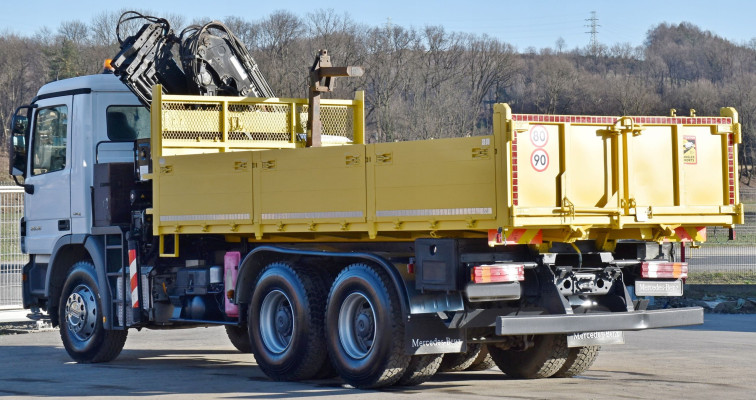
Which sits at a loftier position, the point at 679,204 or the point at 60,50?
the point at 60,50

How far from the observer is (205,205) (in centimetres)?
1232

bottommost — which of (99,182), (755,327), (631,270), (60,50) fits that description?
(755,327)

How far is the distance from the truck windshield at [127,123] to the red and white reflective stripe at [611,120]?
624cm

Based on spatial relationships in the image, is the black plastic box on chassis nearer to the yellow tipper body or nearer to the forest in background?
the yellow tipper body

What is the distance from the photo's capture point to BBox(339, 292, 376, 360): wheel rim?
1076cm

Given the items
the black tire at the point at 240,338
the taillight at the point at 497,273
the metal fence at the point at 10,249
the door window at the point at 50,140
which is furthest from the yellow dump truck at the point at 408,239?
the metal fence at the point at 10,249

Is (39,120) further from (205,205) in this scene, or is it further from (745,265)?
(745,265)

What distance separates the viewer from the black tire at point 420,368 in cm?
1064

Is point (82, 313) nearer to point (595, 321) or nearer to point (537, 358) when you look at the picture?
point (537, 358)

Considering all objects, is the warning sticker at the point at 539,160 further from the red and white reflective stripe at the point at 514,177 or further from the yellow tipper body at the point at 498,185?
the red and white reflective stripe at the point at 514,177

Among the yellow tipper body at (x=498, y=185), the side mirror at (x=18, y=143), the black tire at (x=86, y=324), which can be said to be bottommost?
the black tire at (x=86, y=324)

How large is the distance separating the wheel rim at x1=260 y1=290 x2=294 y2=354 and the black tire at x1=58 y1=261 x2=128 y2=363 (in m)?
2.78

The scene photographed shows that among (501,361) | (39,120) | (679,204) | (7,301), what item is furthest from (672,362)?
(7,301)

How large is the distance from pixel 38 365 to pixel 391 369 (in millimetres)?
5129
